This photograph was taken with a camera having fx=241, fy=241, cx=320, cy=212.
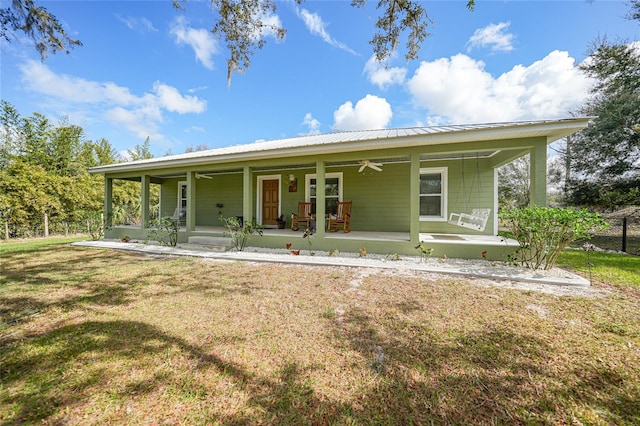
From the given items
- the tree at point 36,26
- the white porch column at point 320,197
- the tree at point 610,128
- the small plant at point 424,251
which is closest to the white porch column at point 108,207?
the tree at point 36,26

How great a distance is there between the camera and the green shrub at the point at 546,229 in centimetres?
388

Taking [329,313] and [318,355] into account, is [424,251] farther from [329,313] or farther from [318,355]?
[318,355]

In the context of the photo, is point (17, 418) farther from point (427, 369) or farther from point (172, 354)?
point (427, 369)

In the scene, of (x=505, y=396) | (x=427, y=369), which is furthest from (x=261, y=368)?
(x=505, y=396)

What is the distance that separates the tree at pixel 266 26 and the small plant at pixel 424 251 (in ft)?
12.4

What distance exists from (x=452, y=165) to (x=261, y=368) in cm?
764

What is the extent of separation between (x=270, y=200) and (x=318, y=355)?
788cm

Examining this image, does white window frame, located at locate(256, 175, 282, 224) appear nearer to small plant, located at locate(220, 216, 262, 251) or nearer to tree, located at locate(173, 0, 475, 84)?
small plant, located at locate(220, 216, 262, 251)

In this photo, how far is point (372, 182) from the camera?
8.07m

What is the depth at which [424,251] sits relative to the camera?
514 centimetres

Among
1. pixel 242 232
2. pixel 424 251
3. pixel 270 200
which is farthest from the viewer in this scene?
pixel 270 200

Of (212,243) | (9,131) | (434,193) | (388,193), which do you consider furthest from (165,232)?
(9,131)

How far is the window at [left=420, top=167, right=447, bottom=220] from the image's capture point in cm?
753

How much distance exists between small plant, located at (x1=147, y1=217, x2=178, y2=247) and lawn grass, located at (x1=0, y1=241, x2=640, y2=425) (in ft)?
12.0
